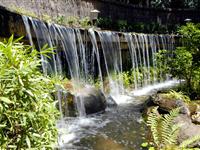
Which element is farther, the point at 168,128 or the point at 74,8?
the point at 74,8

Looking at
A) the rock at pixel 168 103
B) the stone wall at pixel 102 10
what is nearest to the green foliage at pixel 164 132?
the rock at pixel 168 103

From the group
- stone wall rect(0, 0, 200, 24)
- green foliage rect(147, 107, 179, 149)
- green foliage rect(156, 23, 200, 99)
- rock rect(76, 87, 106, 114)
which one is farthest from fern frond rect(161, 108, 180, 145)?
stone wall rect(0, 0, 200, 24)

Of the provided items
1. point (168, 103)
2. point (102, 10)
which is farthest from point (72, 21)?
point (168, 103)

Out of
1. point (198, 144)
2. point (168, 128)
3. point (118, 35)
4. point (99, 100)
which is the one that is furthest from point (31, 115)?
point (118, 35)

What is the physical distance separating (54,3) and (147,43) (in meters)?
5.45

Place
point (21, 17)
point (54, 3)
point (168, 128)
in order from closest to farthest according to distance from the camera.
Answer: point (168, 128)
point (21, 17)
point (54, 3)

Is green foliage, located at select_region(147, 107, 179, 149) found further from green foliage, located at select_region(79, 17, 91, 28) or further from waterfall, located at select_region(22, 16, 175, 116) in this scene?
green foliage, located at select_region(79, 17, 91, 28)

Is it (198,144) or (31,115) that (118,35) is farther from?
(31,115)

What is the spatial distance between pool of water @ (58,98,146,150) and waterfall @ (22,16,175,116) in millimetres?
802

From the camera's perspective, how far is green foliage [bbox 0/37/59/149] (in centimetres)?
329

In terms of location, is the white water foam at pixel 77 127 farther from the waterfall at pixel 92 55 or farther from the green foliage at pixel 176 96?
the green foliage at pixel 176 96

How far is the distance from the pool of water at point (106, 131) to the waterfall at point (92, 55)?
0.80 m

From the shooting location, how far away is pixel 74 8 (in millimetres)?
17922

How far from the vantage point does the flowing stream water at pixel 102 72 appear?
329 inches
